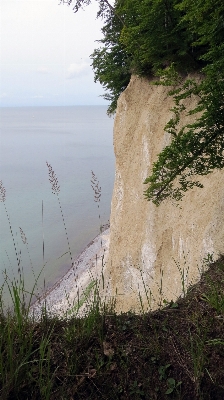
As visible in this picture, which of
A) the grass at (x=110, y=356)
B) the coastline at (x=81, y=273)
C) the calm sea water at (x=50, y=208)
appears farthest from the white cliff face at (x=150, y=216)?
the calm sea water at (x=50, y=208)

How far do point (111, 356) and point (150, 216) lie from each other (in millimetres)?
7914

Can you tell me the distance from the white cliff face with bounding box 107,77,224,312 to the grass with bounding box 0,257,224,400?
14.1 ft

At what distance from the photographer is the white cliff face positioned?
7648 mm

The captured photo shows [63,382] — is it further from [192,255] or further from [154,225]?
[154,225]

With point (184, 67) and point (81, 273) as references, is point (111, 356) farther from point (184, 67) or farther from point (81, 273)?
point (81, 273)

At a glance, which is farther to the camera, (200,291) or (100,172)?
(100,172)

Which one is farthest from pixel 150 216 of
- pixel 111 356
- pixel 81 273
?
pixel 81 273

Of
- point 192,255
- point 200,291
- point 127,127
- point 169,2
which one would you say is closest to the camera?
point 200,291

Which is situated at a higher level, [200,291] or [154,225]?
[154,225]

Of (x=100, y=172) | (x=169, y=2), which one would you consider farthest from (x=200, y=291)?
(x=100, y=172)

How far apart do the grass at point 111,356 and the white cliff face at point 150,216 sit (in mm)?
4283

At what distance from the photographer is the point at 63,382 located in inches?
87.5

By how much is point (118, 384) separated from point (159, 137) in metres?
8.55

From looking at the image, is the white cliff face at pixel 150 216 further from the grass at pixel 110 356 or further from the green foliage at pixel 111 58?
the grass at pixel 110 356
